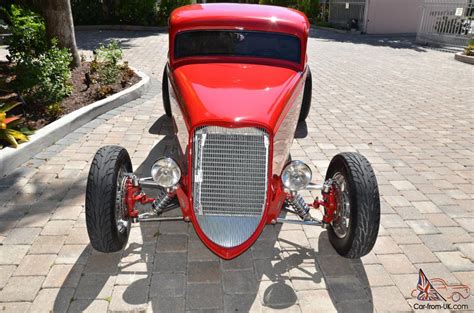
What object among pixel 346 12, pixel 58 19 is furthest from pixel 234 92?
pixel 346 12

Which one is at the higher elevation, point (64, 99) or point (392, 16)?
point (392, 16)

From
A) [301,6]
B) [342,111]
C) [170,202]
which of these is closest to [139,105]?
[342,111]

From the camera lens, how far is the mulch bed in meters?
5.91

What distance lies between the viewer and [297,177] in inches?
121

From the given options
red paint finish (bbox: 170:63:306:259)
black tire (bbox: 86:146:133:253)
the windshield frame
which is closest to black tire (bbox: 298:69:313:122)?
the windshield frame

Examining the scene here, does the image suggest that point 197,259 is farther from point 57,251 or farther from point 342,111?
point 342,111

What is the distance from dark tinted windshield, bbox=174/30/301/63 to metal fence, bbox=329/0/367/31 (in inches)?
744

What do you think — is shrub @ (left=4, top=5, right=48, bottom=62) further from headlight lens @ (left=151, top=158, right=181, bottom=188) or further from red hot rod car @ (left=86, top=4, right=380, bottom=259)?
headlight lens @ (left=151, top=158, right=181, bottom=188)

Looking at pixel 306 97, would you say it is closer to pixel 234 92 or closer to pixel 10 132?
pixel 234 92

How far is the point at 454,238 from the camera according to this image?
12.6 ft

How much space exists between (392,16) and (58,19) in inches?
740

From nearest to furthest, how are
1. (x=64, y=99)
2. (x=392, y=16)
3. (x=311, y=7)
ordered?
1. (x=64, y=99)
2. (x=392, y=16)
3. (x=311, y=7)

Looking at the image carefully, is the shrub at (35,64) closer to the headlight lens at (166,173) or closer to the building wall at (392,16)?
the headlight lens at (166,173)

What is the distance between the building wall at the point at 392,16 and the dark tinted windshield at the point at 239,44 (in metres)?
18.6
